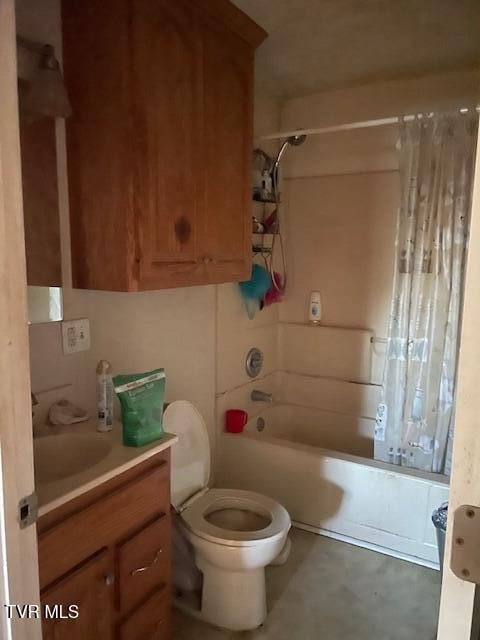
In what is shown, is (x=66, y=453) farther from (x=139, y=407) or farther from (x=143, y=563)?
(x=143, y=563)

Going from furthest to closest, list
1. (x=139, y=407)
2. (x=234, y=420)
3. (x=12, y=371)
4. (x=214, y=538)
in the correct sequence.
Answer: (x=234, y=420) → (x=214, y=538) → (x=139, y=407) → (x=12, y=371)

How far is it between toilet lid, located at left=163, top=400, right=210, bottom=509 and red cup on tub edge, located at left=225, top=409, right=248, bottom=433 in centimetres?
45

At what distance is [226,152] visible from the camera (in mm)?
1959

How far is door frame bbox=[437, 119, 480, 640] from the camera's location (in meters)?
0.57

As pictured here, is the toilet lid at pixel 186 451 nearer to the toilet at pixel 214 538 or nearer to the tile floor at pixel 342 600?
the toilet at pixel 214 538

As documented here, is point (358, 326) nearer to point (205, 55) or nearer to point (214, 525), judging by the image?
point (214, 525)

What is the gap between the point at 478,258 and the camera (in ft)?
1.87

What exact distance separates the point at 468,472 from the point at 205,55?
1.73 meters

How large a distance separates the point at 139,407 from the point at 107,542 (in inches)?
15.7

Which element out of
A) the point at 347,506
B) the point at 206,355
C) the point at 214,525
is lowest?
the point at 347,506

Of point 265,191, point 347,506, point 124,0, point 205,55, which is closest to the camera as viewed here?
point 124,0

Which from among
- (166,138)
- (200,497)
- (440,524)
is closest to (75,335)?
(166,138)

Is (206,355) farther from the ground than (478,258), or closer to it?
closer to it

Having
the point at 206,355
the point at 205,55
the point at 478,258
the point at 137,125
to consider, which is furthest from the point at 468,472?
the point at 206,355
